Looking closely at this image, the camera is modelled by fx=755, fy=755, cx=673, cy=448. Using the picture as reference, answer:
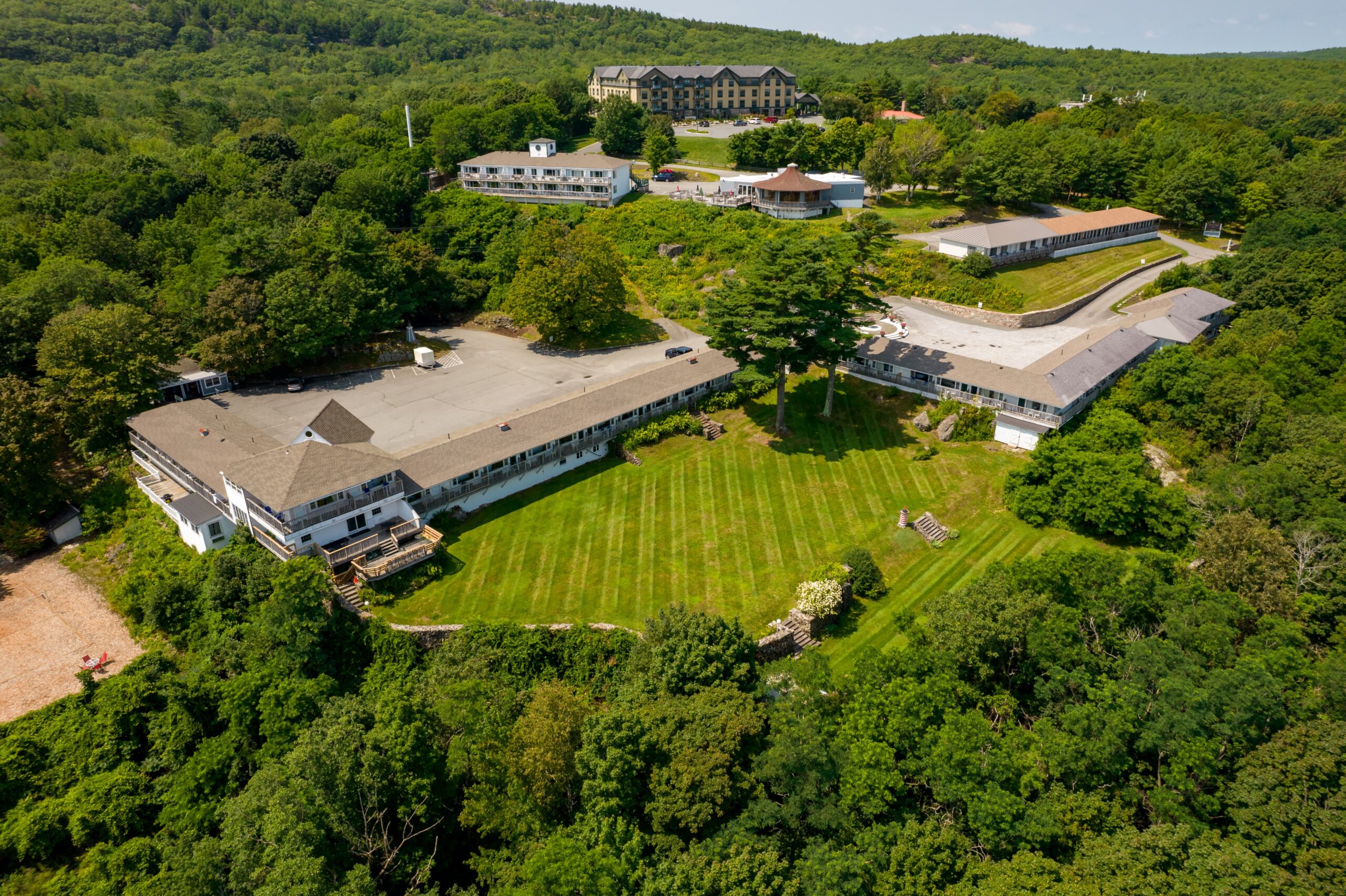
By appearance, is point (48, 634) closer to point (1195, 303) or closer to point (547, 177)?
point (547, 177)

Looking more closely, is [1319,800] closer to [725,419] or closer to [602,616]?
[602,616]

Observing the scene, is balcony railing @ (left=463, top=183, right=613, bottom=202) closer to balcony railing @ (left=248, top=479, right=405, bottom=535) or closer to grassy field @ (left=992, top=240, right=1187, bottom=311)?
grassy field @ (left=992, top=240, right=1187, bottom=311)

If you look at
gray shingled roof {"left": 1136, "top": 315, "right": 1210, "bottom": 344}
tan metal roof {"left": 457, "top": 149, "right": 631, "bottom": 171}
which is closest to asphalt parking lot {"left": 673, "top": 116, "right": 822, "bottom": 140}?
tan metal roof {"left": 457, "top": 149, "right": 631, "bottom": 171}

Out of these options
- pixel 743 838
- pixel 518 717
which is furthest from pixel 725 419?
pixel 743 838

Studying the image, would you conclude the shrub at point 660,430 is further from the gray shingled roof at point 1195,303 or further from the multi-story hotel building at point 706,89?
the multi-story hotel building at point 706,89

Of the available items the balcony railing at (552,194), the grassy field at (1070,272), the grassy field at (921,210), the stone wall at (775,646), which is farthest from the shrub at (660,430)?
the balcony railing at (552,194)

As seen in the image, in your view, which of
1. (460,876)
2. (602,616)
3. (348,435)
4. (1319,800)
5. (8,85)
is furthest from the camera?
(8,85)

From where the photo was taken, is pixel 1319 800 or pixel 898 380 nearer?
pixel 1319 800

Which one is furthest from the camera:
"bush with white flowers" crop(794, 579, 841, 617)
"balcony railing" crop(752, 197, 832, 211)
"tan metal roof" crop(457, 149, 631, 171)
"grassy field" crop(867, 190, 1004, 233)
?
"tan metal roof" crop(457, 149, 631, 171)
